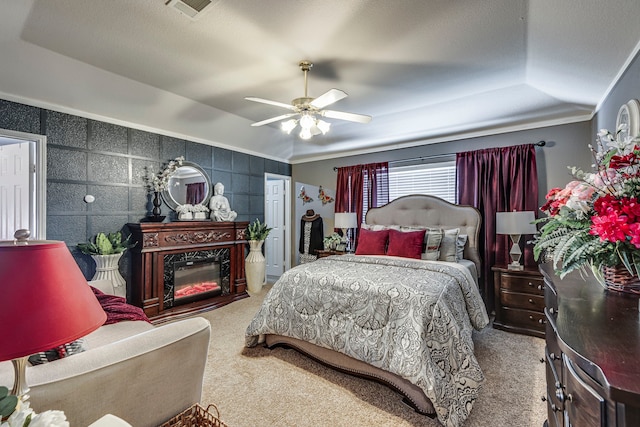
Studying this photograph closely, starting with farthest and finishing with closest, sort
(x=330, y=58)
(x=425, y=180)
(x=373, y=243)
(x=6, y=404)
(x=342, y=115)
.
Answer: (x=425, y=180) → (x=373, y=243) → (x=342, y=115) → (x=330, y=58) → (x=6, y=404)

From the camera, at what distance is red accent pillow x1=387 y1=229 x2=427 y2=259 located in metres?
3.41

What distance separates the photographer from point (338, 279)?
250 cm

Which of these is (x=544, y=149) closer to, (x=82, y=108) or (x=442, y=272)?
(x=442, y=272)

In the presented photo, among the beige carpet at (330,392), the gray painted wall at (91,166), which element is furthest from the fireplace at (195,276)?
the beige carpet at (330,392)

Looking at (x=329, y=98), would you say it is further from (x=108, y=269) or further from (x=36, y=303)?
(x=108, y=269)

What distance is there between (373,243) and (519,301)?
5.48 feet

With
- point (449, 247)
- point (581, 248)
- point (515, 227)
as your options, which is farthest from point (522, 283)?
point (581, 248)

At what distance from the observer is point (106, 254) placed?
129 inches

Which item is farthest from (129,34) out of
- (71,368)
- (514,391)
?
(514,391)

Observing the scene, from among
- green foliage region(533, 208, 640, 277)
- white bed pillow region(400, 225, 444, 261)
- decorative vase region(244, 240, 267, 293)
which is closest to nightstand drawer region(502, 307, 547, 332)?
white bed pillow region(400, 225, 444, 261)

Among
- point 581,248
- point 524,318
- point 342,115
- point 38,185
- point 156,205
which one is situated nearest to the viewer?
point 581,248

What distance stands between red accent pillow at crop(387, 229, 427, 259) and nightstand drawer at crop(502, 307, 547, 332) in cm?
112

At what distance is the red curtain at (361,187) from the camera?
4.76m

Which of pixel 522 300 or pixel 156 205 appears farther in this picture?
pixel 156 205
